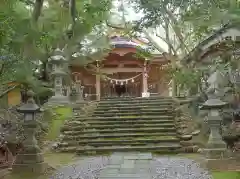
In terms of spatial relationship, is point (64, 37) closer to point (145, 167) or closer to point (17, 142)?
point (17, 142)

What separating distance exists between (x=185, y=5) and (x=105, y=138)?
5211mm

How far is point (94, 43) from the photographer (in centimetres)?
1891

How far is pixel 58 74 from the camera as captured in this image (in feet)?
50.8

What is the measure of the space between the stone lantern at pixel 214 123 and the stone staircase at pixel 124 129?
233cm

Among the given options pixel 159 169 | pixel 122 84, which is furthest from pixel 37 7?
pixel 122 84

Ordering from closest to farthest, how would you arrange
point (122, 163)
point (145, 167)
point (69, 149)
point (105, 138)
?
point (145, 167) < point (122, 163) < point (69, 149) < point (105, 138)

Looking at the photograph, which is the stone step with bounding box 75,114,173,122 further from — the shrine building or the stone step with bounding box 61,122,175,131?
the shrine building

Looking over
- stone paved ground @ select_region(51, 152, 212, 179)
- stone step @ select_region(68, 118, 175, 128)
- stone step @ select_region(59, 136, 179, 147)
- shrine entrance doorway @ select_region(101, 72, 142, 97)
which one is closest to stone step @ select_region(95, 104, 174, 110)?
stone step @ select_region(68, 118, 175, 128)

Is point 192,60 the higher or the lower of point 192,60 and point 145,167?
the higher

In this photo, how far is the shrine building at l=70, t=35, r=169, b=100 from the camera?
21453 millimetres

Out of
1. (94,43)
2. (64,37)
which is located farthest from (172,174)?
(94,43)

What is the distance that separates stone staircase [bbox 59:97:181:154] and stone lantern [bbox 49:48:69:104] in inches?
68.9

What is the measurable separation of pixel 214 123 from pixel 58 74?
29.2ft

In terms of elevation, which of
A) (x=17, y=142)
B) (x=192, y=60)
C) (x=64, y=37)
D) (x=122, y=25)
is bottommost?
(x=17, y=142)
